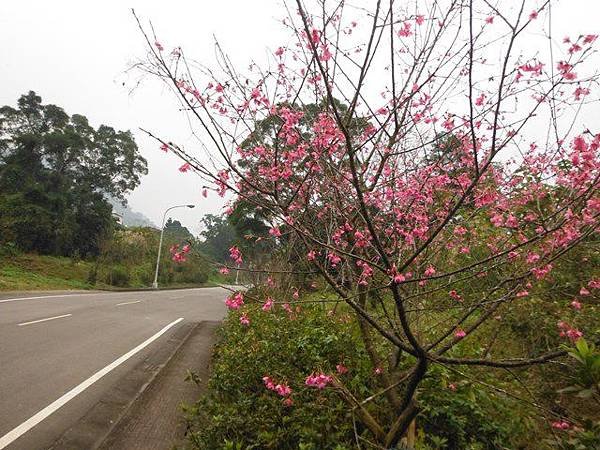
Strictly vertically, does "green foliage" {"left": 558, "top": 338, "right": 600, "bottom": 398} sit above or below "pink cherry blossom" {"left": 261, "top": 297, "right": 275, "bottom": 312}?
below

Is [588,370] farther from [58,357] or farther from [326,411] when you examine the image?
[58,357]

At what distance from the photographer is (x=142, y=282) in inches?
1303

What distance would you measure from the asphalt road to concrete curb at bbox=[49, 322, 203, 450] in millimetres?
139

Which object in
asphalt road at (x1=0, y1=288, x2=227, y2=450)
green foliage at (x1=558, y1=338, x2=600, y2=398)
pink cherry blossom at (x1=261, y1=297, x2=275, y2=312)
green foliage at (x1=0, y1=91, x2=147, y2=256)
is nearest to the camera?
green foliage at (x1=558, y1=338, x2=600, y2=398)

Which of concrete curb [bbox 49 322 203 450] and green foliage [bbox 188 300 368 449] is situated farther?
concrete curb [bbox 49 322 203 450]

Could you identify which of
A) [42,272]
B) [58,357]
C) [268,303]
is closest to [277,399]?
[268,303]

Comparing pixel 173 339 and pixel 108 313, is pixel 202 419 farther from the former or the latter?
pixel 108 313

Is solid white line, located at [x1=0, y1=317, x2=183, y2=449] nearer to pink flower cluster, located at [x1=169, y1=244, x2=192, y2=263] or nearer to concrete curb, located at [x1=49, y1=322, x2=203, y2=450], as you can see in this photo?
concrete curb, located at [x1=49, y1=322, x2=203, y2=450]

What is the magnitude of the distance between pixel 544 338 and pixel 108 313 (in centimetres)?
1236

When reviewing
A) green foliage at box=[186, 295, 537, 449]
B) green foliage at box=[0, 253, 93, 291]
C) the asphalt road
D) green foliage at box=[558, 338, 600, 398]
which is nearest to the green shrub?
green foliage at box=[0, 253, 93, 291]

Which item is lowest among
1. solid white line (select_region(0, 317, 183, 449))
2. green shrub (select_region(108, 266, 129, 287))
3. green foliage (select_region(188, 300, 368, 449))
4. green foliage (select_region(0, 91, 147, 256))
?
solid white line (select_region(0, 317, 183, 449))

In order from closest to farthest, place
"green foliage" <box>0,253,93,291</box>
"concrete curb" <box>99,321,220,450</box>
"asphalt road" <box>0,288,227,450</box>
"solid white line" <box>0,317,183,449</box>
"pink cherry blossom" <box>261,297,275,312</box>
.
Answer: "pink cherry blossom" <box>261,297,275,312</box> < "concrete curb" <box>99,321,220,450</box> < "solid white line" <box>0,317,183,449</box> < "asphalt road" <box>0,288,227,450</box> < "green foliage" <box>0,253,93,291</box>

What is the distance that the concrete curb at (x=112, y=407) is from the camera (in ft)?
13.6

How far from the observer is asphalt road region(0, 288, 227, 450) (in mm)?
4652
